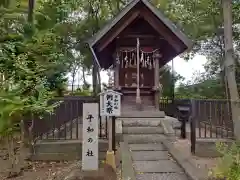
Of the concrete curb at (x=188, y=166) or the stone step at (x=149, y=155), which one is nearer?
the concrete curb at (x=188, y=166)

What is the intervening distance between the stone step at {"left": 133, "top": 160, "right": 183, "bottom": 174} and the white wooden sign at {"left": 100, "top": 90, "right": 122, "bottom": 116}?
1421 mm

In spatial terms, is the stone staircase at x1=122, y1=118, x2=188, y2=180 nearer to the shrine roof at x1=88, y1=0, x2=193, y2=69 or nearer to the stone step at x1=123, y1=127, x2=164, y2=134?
the stone step at x1=123, y1=127, x2=164, y2=134

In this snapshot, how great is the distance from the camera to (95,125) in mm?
7102

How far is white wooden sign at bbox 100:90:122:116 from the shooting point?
7.50 meters

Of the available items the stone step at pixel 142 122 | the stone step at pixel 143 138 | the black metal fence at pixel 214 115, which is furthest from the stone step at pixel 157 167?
the stone step at pixel 142 122

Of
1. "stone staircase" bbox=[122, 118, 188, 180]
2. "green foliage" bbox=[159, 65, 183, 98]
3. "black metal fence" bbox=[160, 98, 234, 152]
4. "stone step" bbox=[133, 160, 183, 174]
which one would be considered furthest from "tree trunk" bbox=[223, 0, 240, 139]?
"green foliage" bbox=[159, 65, 183, 98]

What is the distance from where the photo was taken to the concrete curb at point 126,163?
583 centimetres

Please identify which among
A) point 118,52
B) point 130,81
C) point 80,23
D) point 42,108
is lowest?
point 42,108

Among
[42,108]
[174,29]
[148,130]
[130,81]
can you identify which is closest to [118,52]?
[130,81]

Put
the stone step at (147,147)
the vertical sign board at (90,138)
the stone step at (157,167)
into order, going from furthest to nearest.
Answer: the stone step at (147,147), the vertical sign board at (90,138), the stone step at (157,167)

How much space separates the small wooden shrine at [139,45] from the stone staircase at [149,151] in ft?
5.57

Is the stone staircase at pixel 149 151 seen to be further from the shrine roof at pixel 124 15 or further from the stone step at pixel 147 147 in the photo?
the shrine roof at pixel 124 15

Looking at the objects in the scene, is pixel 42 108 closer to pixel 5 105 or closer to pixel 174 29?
pixel 5 105

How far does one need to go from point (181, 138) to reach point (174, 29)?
413cm
